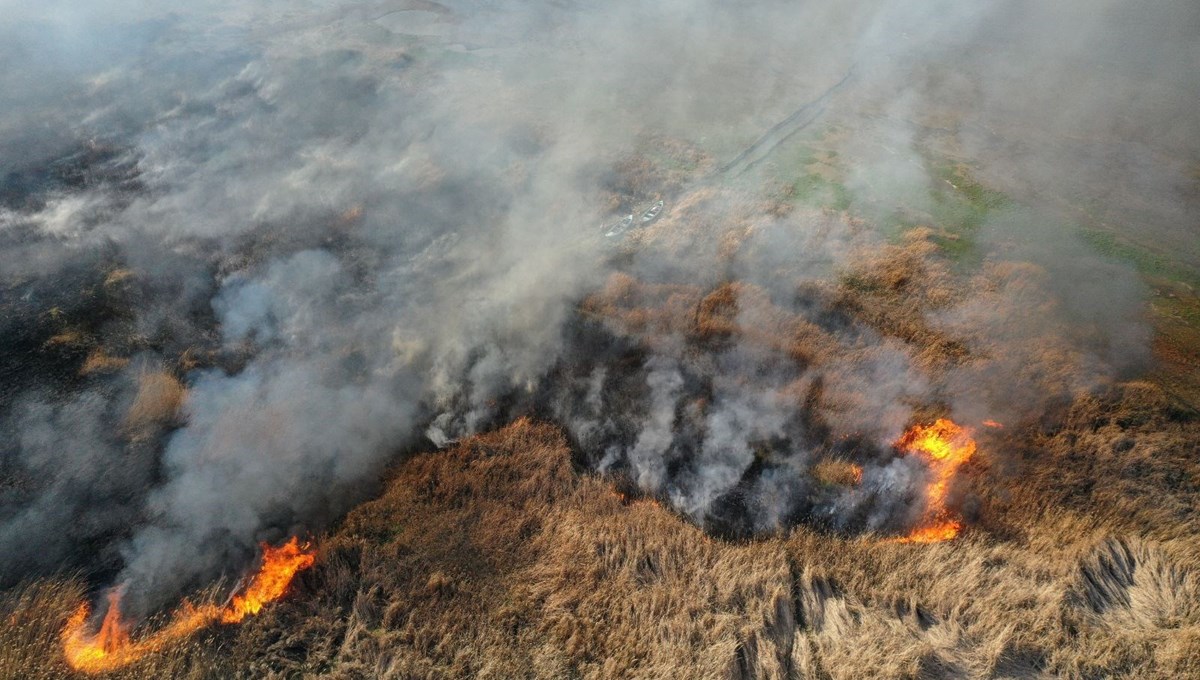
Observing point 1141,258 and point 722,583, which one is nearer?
point 722,583

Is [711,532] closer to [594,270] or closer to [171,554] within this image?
[594,270]

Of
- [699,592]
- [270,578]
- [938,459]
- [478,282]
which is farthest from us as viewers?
[478,282]

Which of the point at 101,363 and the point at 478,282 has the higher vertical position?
the point at 478,282

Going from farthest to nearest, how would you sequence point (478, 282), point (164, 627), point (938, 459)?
point (478, 282) < point (938, 459) < point (164, 627)

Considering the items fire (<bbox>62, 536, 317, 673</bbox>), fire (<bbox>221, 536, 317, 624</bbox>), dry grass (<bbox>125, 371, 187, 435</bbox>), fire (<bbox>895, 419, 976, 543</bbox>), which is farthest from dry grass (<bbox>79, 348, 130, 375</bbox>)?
fire (<bbox>895, 419, 976, 543</bbox>)

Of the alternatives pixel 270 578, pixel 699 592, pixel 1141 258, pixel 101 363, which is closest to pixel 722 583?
pixel 699 592

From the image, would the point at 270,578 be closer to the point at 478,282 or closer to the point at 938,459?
the point at 478,282
